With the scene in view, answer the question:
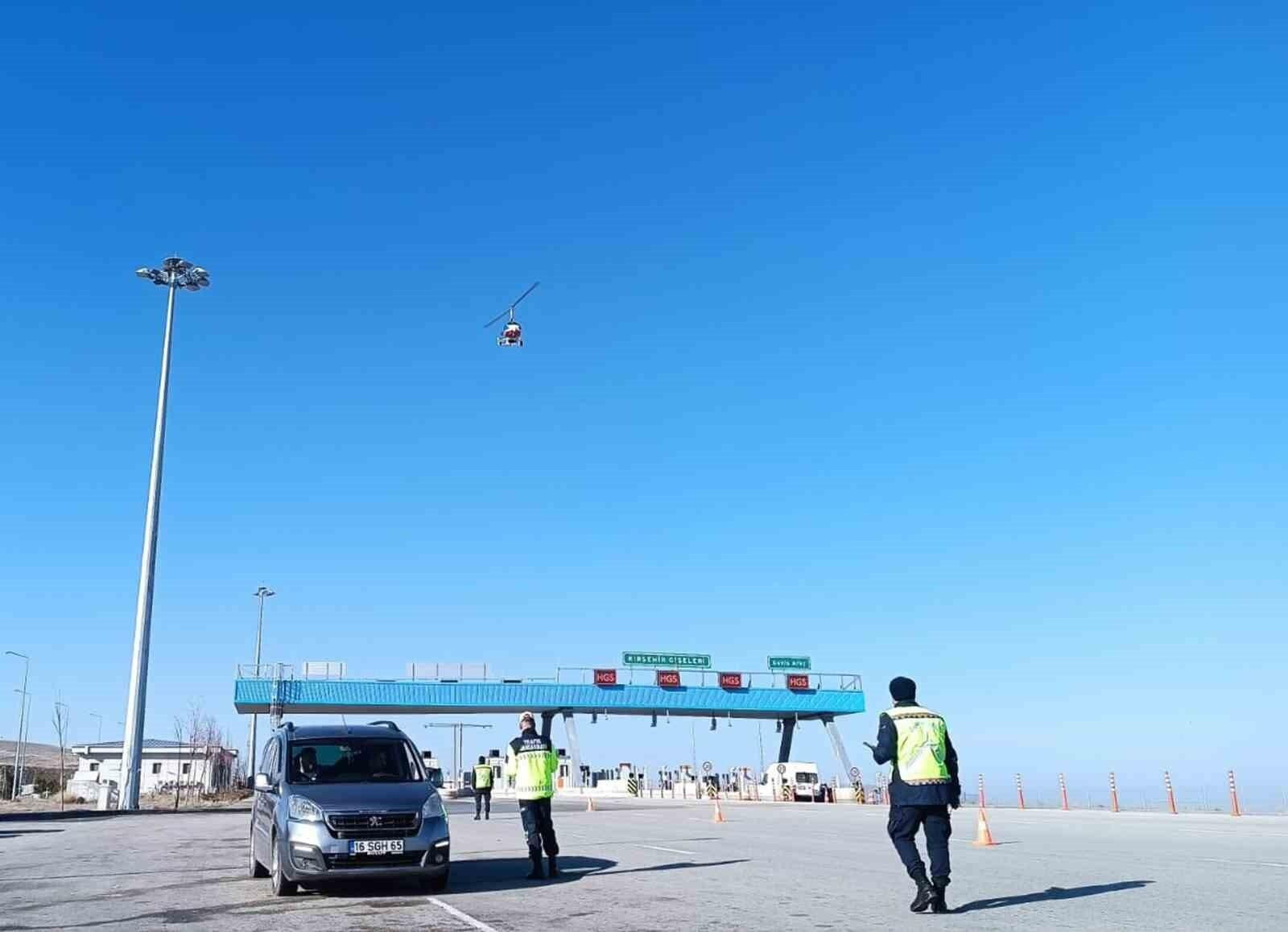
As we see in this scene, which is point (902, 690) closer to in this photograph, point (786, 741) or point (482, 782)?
point (482, 782)

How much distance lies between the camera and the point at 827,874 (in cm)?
1248

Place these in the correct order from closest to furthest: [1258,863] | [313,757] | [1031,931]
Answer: [1031,931]
[313,757]
[1258,863]

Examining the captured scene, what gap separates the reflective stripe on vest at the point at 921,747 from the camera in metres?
9.04

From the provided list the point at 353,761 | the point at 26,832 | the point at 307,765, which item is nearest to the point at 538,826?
the point at 353,761

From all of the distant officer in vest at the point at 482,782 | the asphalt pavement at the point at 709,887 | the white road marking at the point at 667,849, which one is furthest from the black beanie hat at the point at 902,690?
the distant officer in vest at the point at 482,782

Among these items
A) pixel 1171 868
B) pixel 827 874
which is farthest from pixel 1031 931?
pixel 1171 868

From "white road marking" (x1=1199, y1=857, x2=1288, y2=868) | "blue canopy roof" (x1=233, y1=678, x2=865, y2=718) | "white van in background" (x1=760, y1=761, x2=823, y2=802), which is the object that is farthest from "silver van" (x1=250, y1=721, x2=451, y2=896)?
"blue canopy roof" (x1=233, y1=678, x2=865, y2=718)

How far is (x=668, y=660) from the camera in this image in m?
71.8

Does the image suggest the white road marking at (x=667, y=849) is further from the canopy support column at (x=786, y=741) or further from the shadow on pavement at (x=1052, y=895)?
the canopy support column at (x=786, y=741)

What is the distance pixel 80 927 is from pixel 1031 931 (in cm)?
730

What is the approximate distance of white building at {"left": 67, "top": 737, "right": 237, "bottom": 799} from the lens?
239 ft

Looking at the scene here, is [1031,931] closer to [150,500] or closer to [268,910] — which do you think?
[268,910]

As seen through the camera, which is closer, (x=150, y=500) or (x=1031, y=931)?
(x=1031, y=931)

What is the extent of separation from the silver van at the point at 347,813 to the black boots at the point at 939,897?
180 inches
